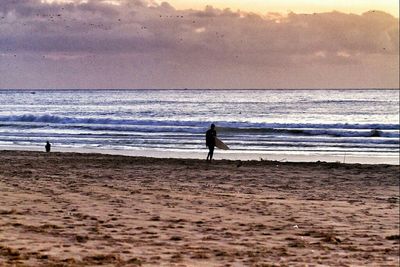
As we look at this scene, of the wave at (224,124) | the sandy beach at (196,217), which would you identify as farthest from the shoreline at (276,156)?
the wave at (224,124)

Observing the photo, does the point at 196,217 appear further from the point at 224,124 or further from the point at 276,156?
the point at 224,124

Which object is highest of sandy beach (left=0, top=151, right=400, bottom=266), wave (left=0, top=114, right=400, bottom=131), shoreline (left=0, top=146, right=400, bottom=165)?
wave (left=0, top=114, right=400, bottom=131)

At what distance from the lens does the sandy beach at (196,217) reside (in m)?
7.58

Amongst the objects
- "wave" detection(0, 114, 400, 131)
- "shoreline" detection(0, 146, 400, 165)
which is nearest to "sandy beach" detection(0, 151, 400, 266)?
"shoreline" detection(0, 146, 400, 165)

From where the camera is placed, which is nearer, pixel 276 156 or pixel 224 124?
pixel 276 156

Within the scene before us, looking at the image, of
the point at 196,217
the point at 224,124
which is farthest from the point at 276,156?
the point at 224,124

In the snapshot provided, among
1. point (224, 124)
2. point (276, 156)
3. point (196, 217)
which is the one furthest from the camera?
point (224, 124)

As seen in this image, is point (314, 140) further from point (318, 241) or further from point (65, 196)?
point (318, 241)

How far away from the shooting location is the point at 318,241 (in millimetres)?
8836

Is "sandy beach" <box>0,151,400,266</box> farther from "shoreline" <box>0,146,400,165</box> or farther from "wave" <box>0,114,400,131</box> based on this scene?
"wave" <box>0,114,400,131</box>

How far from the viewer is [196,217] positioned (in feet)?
34.2

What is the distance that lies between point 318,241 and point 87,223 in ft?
11.6

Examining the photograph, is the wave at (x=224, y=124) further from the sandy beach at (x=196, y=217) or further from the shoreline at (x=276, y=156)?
the sandy beach at (x=196, y=217)

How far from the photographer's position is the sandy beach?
24.9 ft
